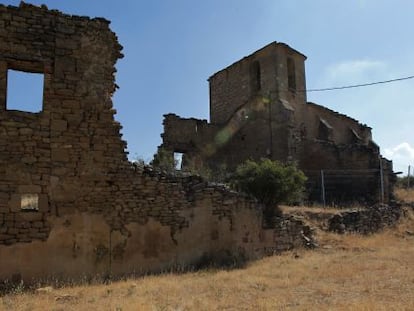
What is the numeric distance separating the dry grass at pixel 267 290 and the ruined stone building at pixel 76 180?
0.87 m

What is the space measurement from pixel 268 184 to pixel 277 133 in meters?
8.46

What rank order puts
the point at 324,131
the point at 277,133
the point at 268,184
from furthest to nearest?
1. the point at 324,131
2. the point at 277,133
3. the point at 268,184

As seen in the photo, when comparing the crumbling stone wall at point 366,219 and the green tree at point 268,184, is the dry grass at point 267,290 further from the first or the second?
the crumbling stone wall at point 366,219

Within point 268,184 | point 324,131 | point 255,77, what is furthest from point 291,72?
point 268,184

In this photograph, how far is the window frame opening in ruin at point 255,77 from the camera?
2391cm

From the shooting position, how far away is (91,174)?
9.73 metres

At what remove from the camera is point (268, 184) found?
→ 13.5 m

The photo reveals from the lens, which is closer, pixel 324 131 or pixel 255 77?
pixel 255 77

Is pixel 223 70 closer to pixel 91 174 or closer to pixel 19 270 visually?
pixel 91 174

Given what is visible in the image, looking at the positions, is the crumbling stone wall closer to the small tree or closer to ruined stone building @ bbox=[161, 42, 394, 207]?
ruined stone building @ bbox=[161, 42, 394, 207]

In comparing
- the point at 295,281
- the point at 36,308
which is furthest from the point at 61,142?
the point at 295,281

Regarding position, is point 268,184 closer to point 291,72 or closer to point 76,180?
point 76,180

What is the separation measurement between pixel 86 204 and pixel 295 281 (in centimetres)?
462

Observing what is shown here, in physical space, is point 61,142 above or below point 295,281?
above
